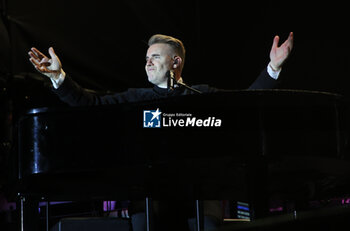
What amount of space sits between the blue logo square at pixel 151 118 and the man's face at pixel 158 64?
1169 millimetres

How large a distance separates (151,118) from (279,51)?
Answer: 115cm

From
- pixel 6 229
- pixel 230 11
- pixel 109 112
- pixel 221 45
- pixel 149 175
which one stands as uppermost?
pixel 230 11

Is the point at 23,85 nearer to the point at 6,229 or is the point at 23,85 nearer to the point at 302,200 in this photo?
the point at 6,229

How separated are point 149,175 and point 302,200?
815mm

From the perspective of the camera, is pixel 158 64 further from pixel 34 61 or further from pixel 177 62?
pixel 34 61

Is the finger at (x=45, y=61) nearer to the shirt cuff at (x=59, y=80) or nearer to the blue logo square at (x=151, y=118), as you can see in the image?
the shirt cuff at (x=59, y=80)

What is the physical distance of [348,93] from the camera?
3.63 meters

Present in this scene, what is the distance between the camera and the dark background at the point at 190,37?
314 centimetres

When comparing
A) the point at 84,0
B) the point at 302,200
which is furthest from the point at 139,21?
the point at 302,200

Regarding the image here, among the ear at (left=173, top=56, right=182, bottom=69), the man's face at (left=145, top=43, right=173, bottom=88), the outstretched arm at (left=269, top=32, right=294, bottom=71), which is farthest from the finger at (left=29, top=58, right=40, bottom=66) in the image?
the outstretched arm at (left=269, top=32, right=294, bottom=71)

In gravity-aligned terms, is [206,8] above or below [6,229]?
above

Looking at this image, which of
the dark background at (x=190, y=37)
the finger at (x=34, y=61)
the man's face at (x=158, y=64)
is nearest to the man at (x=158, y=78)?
the man's face at (x=158, y=64)

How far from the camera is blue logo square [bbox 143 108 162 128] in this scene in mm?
1636

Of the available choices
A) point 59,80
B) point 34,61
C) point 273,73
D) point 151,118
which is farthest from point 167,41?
point 151,118
